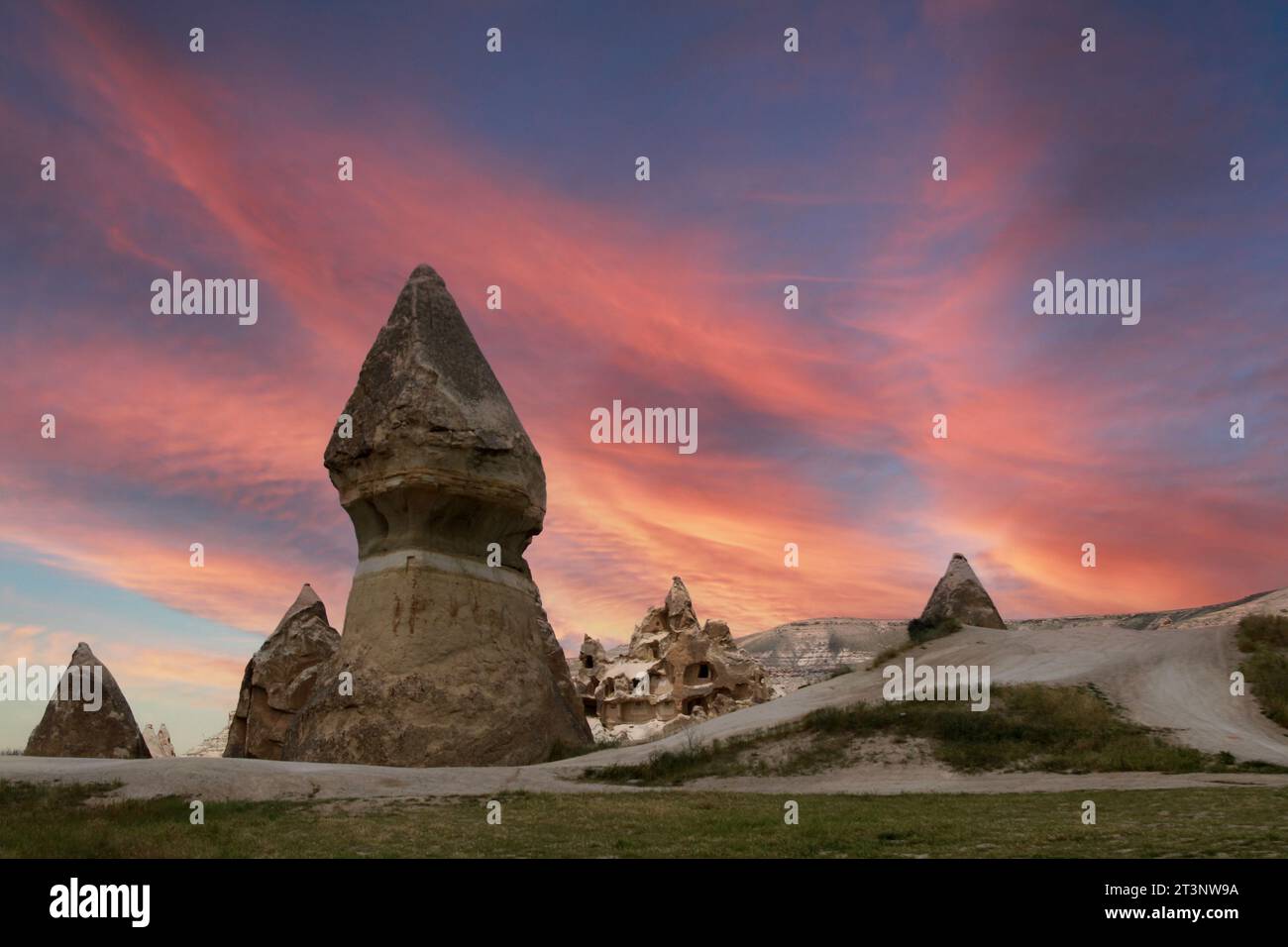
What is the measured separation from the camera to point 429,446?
61.5 feet

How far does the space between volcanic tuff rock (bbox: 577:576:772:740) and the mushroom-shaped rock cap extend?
21.7 metres

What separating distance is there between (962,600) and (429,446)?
1812cm

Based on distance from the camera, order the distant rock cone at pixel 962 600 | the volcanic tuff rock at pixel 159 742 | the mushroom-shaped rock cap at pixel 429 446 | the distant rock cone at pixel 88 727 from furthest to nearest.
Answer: the volcanic tuff rock at pixel 159 742, the distant rock cone at pixel 962 600, the distant rock cone at pixel 88 727, the mushroom-shaped rock cap at pixel 429 446

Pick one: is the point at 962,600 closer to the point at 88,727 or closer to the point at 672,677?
the point at 672,677

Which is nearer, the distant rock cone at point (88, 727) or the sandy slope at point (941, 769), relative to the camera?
the sandy slope at point (941, 769)

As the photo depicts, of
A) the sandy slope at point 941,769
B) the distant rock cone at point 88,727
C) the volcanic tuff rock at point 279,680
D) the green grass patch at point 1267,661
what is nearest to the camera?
the sandy slope at point 941,769

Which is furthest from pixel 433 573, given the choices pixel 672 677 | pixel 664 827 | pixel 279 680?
pixel 672 677

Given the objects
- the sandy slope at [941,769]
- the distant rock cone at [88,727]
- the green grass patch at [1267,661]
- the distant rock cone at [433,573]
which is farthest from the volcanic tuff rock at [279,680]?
the green grass patch at [1267,661]

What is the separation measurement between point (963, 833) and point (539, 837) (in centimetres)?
365

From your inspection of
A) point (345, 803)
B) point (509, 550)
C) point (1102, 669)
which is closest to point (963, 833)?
point (345, 803)

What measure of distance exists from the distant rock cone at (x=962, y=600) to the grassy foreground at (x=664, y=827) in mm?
17530

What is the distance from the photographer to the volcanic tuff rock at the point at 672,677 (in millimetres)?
41781

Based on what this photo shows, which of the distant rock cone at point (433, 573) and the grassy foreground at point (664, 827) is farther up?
the distant rock cone at point (433, 573)

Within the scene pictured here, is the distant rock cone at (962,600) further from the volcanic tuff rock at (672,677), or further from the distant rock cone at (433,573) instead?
the distant rock cone at (433,573)
